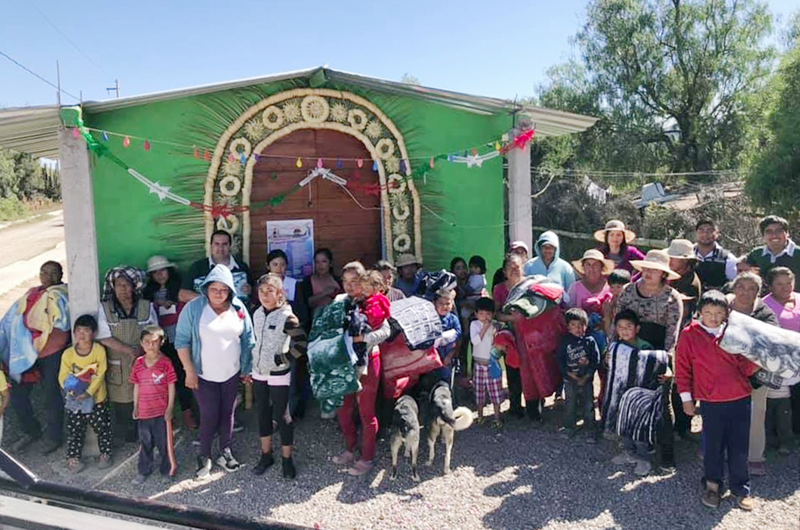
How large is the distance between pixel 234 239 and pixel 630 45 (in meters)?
17.1

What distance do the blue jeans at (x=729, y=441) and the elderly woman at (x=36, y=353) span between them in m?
4.83

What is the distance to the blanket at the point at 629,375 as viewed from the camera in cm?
406

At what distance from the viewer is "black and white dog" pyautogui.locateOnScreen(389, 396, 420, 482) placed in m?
4.04

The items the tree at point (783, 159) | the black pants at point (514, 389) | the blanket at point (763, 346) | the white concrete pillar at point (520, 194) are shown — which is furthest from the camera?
the tree at point (783, 159)

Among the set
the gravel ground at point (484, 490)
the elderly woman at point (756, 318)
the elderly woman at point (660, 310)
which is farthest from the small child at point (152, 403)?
the elderly woman at point (756, 318)

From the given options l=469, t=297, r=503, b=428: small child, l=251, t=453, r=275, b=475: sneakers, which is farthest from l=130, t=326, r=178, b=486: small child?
l=469, t=297, r=503, b=428: small child

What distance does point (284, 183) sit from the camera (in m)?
5.74

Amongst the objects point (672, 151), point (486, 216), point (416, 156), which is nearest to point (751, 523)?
point (486, 216)

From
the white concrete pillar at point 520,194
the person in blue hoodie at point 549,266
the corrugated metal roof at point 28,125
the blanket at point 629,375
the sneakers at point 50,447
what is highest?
the corrugated metal roof at point 28,125

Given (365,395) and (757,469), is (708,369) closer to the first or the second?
(757,469)

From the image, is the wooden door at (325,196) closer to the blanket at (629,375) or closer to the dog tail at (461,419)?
the dog tail at (461,419)

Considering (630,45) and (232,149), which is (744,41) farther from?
(232,149)

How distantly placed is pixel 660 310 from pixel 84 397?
4357 mm

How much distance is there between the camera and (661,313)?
4238mm
